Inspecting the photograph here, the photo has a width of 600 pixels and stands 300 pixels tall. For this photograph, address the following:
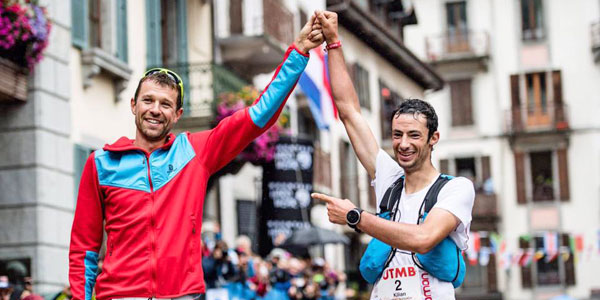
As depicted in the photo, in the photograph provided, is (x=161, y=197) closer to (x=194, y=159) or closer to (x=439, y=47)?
(x=194, y=159)

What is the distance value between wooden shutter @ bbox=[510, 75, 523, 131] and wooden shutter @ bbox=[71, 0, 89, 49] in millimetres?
35580

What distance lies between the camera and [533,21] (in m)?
52.8

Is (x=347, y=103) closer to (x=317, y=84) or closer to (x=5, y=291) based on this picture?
(x=5, y=291)

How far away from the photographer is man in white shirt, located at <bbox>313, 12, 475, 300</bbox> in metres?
6.00

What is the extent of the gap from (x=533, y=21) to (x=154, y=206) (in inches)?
1900

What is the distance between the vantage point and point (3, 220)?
16.1m

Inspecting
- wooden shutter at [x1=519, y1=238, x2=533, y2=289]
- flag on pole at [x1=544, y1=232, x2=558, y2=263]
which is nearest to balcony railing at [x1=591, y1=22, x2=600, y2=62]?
flag on pole at [x1=544, y1=232, x2=558, y2=263]

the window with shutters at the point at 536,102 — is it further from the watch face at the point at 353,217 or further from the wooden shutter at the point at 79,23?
the watch face at the point at 353,217

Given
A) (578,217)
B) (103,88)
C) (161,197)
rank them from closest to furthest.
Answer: (161,197) < (103,88) < (578,217)

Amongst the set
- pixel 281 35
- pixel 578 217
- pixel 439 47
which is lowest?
pixel 578 217

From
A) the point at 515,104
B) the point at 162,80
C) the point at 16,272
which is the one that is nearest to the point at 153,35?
the point at 16,272

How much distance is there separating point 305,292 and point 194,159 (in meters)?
13.7

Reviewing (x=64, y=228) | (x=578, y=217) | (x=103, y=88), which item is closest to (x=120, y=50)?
(x=103, y=88)

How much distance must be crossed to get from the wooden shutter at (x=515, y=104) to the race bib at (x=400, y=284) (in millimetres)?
46162
